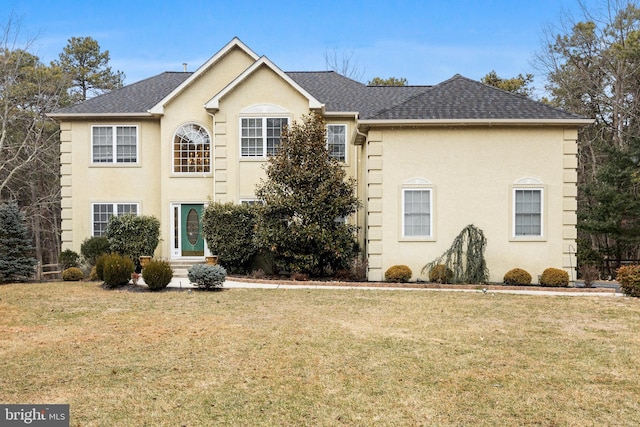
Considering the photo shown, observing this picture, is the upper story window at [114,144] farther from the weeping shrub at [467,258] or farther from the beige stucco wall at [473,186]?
the weeping shrub at [467,258]

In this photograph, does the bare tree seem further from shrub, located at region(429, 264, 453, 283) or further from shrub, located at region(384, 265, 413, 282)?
shrub, located at region(429, 264, 453, 283)

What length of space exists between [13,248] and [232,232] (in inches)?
285

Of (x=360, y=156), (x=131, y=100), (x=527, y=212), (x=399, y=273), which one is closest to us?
(x=399, y=273)

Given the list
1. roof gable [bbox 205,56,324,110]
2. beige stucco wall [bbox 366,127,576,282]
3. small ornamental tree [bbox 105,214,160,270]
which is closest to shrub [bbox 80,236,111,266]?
small ornamental tree [bbox 105,214,160,270]

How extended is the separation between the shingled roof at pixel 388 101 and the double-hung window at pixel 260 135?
2219 mm

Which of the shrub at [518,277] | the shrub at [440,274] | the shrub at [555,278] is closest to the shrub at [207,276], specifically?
the shrub at [440,274]

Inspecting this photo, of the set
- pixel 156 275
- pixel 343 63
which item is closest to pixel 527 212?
pixel 156 275

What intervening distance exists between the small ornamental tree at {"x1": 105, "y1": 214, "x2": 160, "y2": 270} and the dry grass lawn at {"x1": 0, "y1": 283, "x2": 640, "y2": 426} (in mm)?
5767

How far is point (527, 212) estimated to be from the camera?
1666cm

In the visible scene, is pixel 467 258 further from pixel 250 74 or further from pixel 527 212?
pixel 250 74

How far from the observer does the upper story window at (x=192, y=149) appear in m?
20.7

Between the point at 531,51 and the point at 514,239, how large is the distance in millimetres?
19693

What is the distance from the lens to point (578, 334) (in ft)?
31.8

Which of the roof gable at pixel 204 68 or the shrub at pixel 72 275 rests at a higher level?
the roof gable at pixel 204 68
